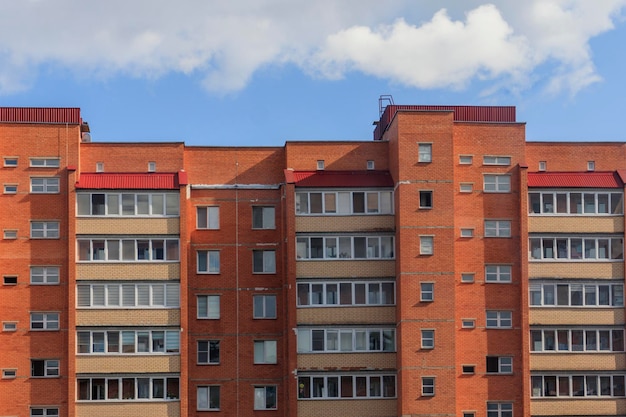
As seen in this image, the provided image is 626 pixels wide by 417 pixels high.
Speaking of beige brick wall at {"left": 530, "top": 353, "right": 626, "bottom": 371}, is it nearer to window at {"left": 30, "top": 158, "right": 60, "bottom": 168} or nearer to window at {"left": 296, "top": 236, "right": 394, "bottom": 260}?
window at {"left": 296, "top": 236, "right": 394, "bottom": 260}

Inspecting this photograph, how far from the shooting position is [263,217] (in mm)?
79938

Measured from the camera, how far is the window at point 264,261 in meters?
79.3

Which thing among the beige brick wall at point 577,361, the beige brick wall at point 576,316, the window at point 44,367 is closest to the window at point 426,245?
the beige brick wall at point 576,316

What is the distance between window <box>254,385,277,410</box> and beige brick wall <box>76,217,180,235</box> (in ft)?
37.1

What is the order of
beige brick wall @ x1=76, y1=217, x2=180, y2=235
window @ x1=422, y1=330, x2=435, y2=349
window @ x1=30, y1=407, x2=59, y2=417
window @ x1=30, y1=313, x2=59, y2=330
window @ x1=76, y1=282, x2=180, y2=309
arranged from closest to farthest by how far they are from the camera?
1. window @ x1=422, y1=330, x2=435, y2=349
2. window @ x1=30, y1=407, x2=59, y2=417
3. window @ x1=30, y1=313, x2=59, y2=330
4. window @ x1=76, y1=282, x2=180, y2=309
5. beige brick wall @ x1=76, y1=217, x2=180, y2=235

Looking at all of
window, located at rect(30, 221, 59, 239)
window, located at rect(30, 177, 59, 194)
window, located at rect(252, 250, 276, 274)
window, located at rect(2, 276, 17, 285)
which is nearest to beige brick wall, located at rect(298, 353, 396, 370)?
window, located at rect(252, 250, 276, 274)

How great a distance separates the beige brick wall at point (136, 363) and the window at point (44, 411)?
3.67m

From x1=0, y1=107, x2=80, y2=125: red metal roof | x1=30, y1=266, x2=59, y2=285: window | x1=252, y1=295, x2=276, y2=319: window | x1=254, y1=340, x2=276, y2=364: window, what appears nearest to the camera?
x1=30, y1=266, x2=59, y2=285: window

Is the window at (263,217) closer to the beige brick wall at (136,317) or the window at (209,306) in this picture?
the window at (209,306)

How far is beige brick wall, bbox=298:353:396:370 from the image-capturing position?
7712 cm

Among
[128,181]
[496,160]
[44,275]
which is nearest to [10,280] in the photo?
[44,275]

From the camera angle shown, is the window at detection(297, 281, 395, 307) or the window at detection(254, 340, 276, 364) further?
the window at detection(254, 340, 276, 364)

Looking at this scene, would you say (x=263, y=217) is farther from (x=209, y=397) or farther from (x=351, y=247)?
(x=209, y=397)

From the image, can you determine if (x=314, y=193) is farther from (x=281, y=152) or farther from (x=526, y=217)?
(x=526, y=217)
